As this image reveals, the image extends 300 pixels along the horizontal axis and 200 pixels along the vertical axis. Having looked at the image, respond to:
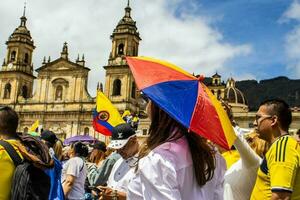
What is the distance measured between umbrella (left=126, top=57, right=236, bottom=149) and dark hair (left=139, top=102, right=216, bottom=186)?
0.24ft

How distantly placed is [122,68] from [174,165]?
147 feet

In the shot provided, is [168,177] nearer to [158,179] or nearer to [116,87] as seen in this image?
[158,179]

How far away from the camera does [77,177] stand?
19.8ft

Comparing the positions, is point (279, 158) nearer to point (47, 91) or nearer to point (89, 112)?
point (89, 112)

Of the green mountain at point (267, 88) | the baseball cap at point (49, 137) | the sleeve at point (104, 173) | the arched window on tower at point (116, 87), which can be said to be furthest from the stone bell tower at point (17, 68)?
the sleeve at point (104, 173)

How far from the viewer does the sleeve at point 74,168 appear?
19.6 feet

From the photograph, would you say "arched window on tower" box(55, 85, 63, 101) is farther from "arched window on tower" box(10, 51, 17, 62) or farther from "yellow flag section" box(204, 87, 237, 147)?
"yellow flag section" box(204, 87, 237, 147)

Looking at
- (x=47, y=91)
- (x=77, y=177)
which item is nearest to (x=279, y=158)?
(x=77, y=177)

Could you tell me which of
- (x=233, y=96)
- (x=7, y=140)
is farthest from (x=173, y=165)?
(x=233, y=96)

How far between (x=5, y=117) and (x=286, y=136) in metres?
2.29

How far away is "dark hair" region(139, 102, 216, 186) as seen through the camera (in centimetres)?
256

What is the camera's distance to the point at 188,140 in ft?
8.66

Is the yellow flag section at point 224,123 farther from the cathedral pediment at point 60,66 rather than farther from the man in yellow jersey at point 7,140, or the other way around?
the cathedral pediment at point 60,66

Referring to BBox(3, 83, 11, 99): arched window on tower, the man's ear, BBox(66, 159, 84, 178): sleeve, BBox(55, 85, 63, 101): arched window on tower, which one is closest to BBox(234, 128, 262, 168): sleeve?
the man's ear
